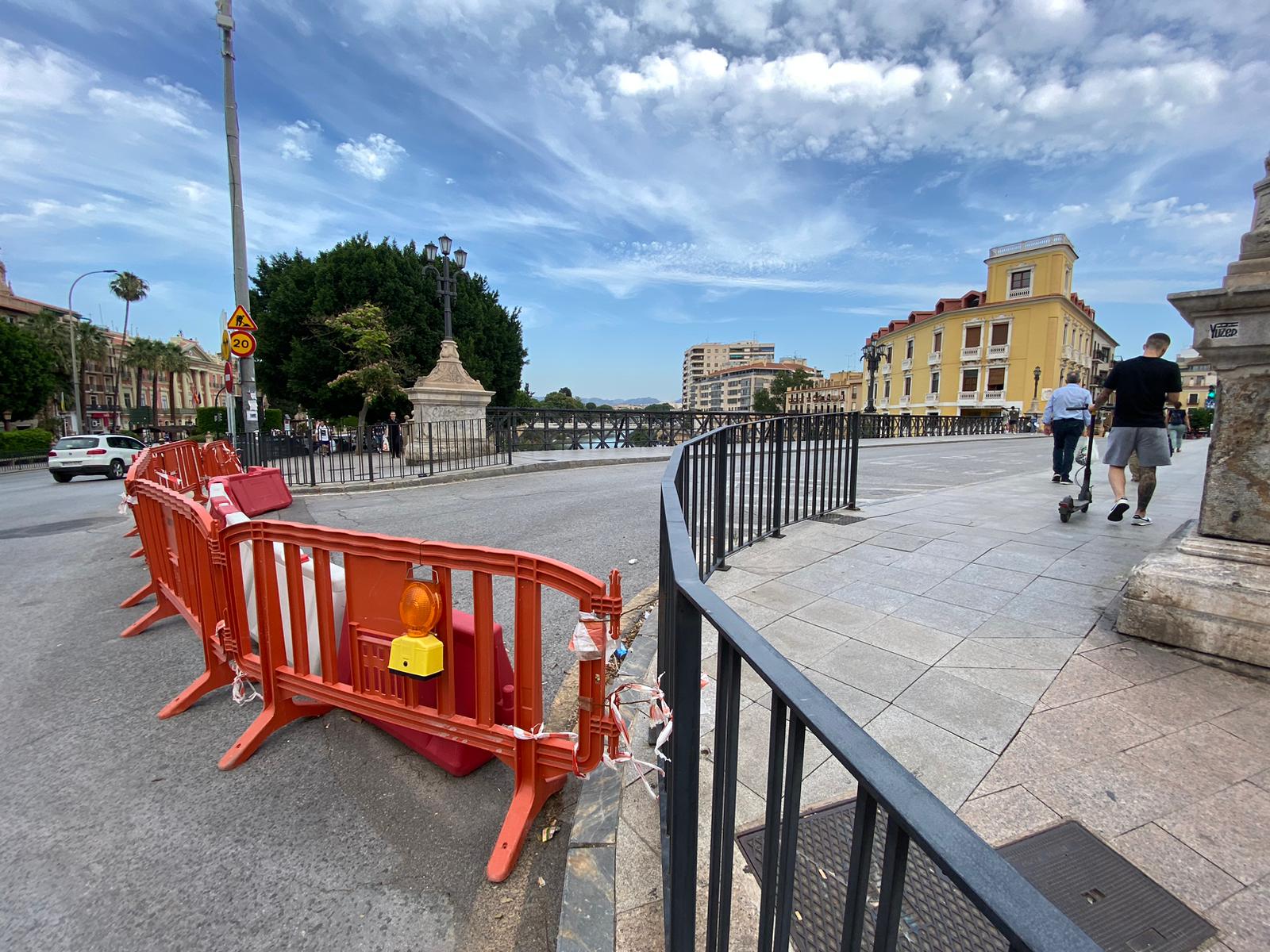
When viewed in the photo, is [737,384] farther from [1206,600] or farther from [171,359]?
[1206,600]

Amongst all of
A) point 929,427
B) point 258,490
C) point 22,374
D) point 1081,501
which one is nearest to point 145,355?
point 22,374

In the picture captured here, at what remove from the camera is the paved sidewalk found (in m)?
1.87

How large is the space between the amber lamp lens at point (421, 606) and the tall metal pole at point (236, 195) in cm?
1147

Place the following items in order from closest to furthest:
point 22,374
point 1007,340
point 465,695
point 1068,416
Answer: point 465,695
point 1068,416
point 22,374
point 1007,340

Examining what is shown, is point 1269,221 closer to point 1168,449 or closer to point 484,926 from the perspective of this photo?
point 1168,449

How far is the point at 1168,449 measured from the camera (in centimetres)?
564

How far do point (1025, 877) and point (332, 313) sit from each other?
30804 mm

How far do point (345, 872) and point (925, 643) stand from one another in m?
3.02

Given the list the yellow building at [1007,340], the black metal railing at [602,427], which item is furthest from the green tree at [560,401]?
the black metal railing at [602,427]

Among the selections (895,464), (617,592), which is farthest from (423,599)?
(895,464)

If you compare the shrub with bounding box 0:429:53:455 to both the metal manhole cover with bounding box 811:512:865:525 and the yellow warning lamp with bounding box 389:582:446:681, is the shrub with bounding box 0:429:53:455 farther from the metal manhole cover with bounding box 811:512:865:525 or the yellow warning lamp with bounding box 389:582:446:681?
the yellow warning lamp with bounding box 389:582:446:681

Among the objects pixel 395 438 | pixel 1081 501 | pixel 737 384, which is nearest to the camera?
pixel 1081 501

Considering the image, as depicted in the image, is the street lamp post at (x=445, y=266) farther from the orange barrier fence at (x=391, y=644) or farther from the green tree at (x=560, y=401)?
the green tree at (x=560, y=401)

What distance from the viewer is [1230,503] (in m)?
3.23
